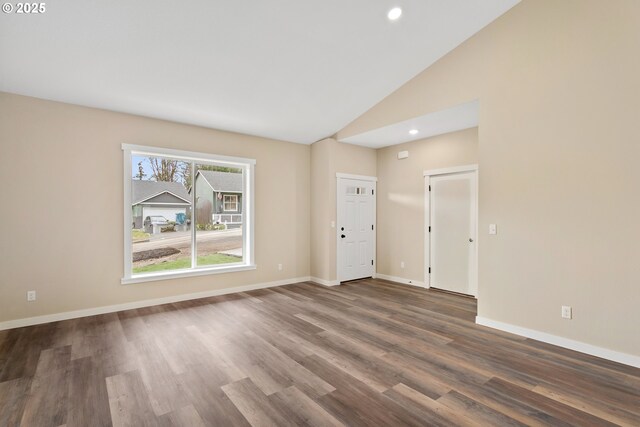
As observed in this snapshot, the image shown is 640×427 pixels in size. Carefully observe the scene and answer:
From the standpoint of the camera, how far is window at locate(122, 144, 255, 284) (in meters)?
4.54

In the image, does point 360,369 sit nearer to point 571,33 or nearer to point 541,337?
point 541,337

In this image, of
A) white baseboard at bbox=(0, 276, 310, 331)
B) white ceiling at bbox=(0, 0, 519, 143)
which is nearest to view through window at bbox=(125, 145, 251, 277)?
white baseboard at bbox=(0, 276, 310, 331)

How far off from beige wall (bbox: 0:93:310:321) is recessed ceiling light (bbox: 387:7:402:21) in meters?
3.35

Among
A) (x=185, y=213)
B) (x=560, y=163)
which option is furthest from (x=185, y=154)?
(x=560, y=163)

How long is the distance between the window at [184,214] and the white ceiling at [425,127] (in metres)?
2.31

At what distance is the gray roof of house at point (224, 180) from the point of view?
5258 millimetres

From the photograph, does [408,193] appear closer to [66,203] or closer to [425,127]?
[425,127]

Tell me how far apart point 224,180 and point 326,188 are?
6.21 feet

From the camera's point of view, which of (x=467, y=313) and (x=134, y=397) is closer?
(x=134, y=397)

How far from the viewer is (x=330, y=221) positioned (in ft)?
19.4

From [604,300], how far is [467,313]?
5.11ft

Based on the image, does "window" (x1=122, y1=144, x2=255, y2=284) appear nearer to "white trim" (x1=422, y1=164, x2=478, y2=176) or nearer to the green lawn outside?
the green lawn outside

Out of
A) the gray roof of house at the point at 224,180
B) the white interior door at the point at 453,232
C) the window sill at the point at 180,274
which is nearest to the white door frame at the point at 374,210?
the white interior door at the point at 453,232

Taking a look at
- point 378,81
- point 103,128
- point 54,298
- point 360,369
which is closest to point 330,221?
point 378,81
